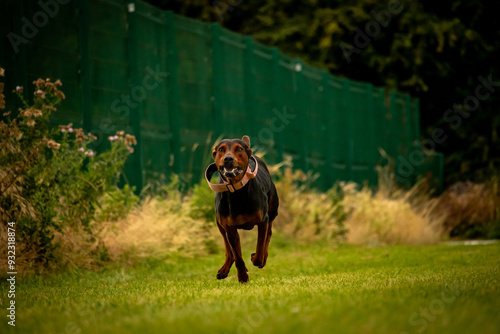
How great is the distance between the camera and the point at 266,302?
5.61 metres

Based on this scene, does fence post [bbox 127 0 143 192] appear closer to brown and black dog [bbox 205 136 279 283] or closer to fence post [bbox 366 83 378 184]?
brown and black dog [bbox 205 136 279 283]

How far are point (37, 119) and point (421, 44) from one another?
804 inches

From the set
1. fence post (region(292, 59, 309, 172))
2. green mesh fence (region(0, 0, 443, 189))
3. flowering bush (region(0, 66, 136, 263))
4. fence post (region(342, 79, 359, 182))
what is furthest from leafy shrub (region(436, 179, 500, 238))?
flowering bush (region(0, 66, 136, 263))

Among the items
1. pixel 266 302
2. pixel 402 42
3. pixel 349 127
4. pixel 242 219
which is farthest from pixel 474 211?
pixel 266 302

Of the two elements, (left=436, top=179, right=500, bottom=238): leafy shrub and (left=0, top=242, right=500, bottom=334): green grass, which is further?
(left=436, top=179, right=500, bottom=238): leafy shrub

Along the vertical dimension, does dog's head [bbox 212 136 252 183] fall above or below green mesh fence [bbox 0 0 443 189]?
below

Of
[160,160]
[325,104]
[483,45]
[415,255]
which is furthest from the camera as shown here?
[483,45]

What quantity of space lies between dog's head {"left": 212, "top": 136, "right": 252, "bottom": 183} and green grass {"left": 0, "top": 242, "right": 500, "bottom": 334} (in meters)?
1.08

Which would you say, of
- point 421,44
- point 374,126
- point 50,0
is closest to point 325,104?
point 374,126

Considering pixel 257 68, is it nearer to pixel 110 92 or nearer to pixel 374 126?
pixel 110 92

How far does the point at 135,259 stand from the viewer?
10.5 meters

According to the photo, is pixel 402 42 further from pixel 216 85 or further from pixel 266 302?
pixel 266 302

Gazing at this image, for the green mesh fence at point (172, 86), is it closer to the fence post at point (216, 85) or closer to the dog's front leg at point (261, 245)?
the fence post at point (216, 85)

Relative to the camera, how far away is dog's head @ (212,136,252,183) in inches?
262
